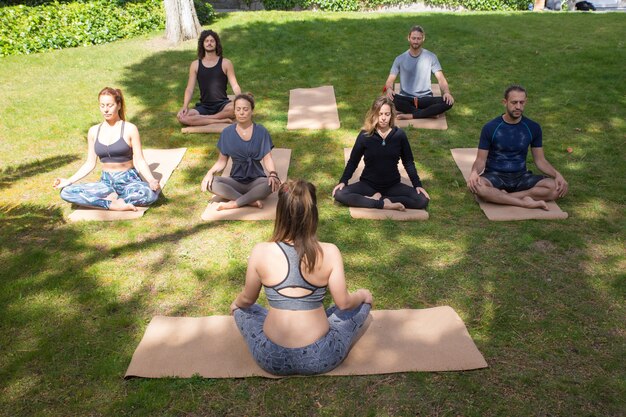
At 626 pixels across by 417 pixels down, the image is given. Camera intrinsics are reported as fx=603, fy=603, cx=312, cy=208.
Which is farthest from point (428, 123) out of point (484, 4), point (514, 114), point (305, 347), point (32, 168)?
point (484, 4)

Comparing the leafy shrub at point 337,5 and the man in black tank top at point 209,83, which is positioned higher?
the man in black tank top at point 209,83

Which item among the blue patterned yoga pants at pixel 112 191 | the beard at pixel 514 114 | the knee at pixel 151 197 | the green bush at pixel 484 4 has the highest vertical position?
the beard at pixel 514 114

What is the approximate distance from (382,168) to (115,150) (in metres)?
3.19

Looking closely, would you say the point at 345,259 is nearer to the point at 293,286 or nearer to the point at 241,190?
A: the point at 241,190

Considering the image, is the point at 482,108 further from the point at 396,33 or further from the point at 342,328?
the point at 342,328

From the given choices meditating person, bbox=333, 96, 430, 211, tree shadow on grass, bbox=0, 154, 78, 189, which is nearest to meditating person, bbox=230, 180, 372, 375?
meditating person, bbox=333, 96, 430, 211

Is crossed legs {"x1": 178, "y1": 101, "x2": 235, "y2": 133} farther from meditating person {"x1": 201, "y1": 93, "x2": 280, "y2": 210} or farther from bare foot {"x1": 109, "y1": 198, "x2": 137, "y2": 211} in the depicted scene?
bare foot {"x1": 109, "y1": 198, "x2": 137, "y2": 211}

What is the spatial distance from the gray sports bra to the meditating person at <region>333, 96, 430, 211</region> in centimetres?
310

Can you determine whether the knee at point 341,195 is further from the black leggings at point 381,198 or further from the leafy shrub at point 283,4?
the leafy shrub at point 283,4

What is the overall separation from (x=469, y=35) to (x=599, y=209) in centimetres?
883

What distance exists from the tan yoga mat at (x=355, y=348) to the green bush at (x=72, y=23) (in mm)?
12216

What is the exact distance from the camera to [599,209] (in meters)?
7.26

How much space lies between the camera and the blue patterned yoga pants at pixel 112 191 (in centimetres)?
711

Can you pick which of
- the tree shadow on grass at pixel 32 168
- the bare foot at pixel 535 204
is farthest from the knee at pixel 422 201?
the tree shadow on grass at pixel 32 168
